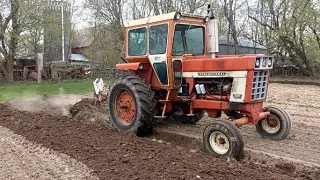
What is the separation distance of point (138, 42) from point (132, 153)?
9.31 feet

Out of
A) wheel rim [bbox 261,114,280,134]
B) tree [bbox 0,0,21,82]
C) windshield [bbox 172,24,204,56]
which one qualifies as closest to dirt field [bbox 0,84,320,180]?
wheel rim [bbox 261,114,280,134]

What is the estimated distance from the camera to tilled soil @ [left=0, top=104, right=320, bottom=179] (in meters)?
4.80

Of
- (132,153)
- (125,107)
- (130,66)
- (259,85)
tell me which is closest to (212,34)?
(259,85)

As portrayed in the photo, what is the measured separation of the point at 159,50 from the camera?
7223mm

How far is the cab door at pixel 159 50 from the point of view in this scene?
23.3 ft

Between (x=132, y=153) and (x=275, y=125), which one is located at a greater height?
(x=275, y=125)

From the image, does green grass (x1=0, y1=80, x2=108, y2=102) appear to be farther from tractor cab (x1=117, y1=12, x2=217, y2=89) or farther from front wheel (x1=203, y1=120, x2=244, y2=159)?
front wheel (x1=203, y1=120, x2=244, y2=159)

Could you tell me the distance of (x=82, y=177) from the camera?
485 cm

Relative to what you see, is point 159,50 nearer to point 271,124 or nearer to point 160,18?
point 160,18

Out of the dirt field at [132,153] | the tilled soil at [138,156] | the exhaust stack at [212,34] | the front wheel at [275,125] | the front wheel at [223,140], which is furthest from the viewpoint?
the exhaust stack at [212,34]

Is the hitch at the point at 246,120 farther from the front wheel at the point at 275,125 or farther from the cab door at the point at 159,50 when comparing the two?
the cab door at the point at 159,50

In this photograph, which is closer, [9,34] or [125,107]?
[125,107]

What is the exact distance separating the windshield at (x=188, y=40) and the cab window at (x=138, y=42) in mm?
757

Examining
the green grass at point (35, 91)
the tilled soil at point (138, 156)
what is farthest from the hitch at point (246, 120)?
the green grass at point (35, 91)
